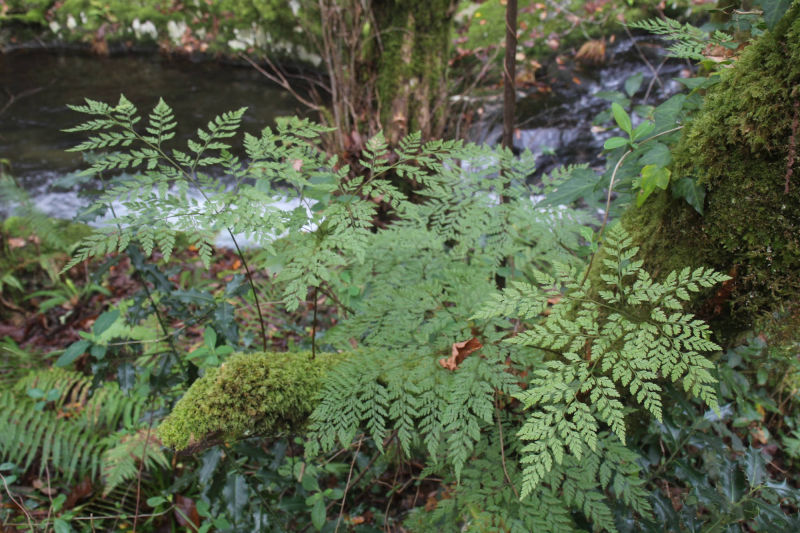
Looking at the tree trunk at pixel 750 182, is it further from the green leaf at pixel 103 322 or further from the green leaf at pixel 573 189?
the green leaf at pixel 103 322

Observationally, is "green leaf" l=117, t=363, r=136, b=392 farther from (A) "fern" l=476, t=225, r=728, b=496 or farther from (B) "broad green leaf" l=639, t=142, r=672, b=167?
(B) "broad green leaf" l=639, t=142, r=672, b=167

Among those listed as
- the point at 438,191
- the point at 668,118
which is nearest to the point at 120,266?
the point at 438,191

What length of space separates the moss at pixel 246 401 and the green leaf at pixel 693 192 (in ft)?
4.09

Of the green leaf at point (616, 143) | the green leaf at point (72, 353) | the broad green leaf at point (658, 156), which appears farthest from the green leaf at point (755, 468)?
the green leaf at point (72, 353)

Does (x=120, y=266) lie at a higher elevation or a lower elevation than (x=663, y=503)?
lower

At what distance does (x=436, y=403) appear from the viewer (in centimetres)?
123

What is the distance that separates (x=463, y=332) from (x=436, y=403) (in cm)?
24

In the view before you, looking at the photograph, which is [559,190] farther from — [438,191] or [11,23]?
[11,23]

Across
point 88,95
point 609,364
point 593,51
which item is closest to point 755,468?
point 609,364

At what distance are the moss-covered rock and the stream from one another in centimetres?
401

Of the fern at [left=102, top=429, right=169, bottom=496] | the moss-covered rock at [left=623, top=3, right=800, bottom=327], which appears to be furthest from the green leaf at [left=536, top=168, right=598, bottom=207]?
the fern at [left=102, top=429, right=169, bottom=496]

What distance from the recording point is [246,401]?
134cm

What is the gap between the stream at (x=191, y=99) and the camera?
6141mm

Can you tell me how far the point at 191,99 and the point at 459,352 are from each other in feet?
28.0
